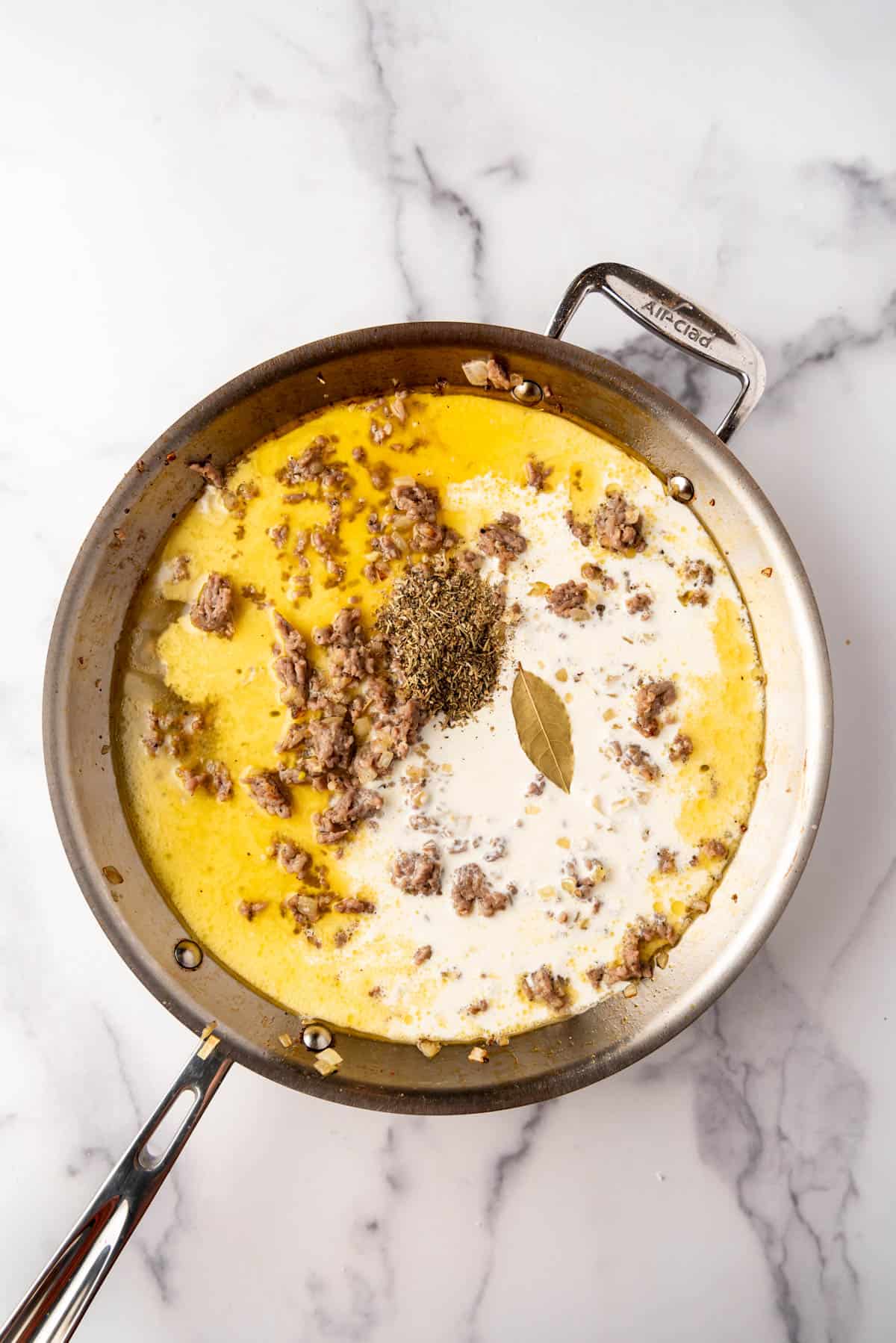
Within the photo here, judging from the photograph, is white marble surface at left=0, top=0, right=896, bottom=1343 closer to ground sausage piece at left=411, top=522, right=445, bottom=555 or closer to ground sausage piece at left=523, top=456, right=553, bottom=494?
ground sausage piece at left=523, top=456, right=553, bottom=494

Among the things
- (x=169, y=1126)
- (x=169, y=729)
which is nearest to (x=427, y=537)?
(x=169, y=729)

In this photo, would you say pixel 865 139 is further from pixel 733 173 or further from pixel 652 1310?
pixel 652 1310

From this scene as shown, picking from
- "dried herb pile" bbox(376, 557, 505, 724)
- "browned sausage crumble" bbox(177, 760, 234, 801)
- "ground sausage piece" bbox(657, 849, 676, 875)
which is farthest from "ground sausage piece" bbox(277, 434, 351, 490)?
"ground sausage piece" bbox(657, 849, 676, 875)

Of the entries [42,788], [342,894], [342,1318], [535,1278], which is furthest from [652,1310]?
[42,788]

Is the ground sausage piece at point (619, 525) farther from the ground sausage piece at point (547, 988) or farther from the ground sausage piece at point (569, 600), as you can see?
the ground sausage piece at point (547, 988)

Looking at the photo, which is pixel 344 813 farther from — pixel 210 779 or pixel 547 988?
pixel 547 988

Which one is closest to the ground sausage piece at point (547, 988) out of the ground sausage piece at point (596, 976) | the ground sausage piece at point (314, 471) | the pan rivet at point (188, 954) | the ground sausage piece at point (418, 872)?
the ground sausage piece at point (596, 976)
